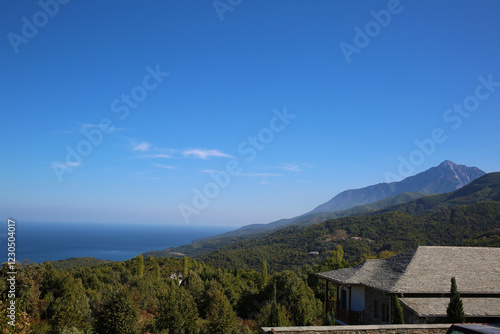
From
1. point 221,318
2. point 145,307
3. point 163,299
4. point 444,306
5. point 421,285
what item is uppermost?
point 421,285

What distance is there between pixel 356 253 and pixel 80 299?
208 ft

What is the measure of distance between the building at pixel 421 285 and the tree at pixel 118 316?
8.87 metres

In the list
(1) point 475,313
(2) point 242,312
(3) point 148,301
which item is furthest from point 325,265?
(1) point 475,313

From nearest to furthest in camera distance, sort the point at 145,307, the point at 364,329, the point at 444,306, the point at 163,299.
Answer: the point at 364,329
the point at 444,306
the point at 163,299
the point at 145,307

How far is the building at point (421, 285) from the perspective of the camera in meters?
11.7

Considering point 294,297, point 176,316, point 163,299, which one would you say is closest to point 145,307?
point 163,299

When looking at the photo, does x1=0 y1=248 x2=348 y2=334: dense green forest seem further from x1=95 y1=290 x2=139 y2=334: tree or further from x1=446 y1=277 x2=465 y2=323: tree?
x1=446 y1=277 x2=465 y2=323: tree

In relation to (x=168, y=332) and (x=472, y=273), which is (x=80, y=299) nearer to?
(x=168, y=332)

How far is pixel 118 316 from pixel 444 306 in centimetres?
1242

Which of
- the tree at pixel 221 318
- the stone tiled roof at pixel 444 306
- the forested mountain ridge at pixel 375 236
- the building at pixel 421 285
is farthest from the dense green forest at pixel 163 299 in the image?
the forested mountain ridge at pixel 375 236

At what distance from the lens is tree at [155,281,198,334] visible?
14.6 meters

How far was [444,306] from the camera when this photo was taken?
11.8 meters

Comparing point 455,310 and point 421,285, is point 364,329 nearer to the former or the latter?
point 455,310

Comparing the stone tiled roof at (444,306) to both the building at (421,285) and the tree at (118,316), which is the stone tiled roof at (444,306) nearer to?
the building at (421,285)
